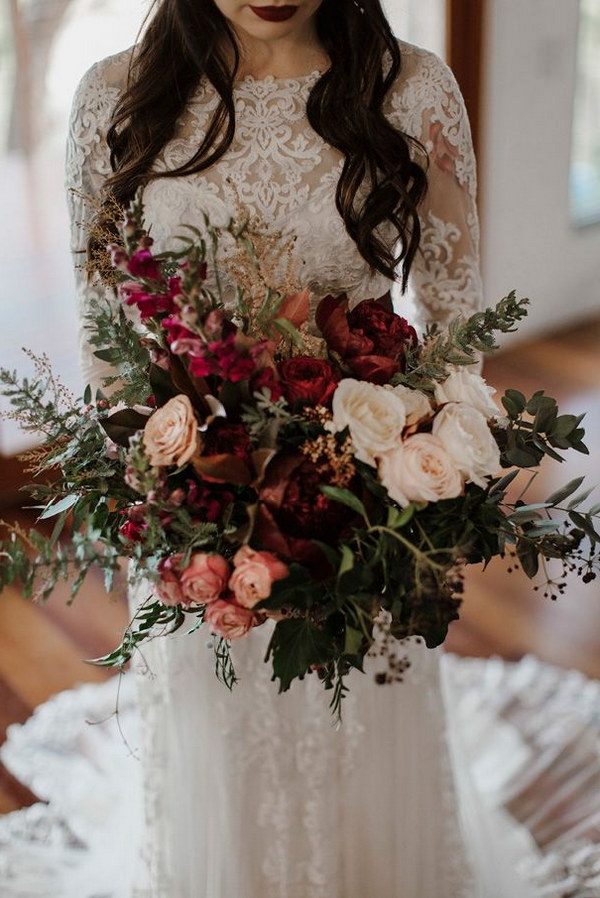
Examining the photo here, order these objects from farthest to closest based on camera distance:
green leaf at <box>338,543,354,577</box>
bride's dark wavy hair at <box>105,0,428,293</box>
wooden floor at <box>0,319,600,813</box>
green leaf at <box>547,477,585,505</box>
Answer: wooden floor at <box>0,319,600,813</box> < bride's dark wavy hair at <box>105,0,428,293</box> < green leaf at <box>547,477,585,505</box> < green leaf at <box>338,543,354,577</box>

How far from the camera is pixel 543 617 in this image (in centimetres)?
286

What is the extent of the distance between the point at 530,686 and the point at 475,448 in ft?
5.26

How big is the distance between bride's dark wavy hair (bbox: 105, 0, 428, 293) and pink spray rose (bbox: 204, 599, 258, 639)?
27.4 inches

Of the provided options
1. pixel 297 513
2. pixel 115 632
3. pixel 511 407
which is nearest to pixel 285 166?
pixel 511 407

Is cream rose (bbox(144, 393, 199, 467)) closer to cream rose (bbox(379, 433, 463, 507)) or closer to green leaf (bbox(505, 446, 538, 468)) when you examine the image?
cream rose (bbox(379, 433, 463, 507))

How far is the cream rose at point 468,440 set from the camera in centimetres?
111

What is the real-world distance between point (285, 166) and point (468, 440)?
2.23 ft

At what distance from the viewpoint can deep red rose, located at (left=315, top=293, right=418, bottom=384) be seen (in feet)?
3.97

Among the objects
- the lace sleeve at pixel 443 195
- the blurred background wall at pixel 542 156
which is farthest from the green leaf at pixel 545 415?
the blurred background wall at pixel 542 156

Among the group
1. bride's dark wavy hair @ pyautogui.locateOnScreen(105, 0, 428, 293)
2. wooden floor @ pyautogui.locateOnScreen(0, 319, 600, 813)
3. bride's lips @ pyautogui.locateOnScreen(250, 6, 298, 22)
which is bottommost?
wooden floor @ pyautogui.locateOnScreen(0, 319, 600, 813)

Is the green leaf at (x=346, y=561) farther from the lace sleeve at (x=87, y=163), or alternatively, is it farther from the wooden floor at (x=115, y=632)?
the wooden floor at (x=115, y=632)

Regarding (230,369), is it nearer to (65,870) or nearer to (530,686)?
(65,870)

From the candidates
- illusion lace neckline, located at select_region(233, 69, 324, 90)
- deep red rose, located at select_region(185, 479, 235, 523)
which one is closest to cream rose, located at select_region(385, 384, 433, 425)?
deep red rose, located at select_region(185, 479, 235, 523)

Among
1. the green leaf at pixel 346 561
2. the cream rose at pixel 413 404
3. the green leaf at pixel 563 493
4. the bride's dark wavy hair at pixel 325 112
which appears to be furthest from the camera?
the bride's dark wavy hair at pixel 325 112
